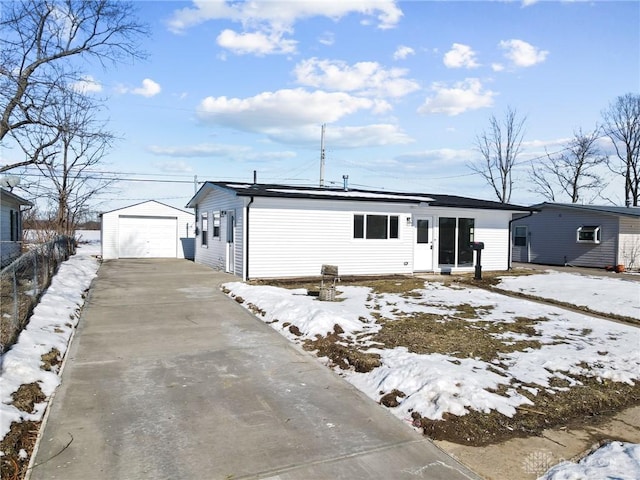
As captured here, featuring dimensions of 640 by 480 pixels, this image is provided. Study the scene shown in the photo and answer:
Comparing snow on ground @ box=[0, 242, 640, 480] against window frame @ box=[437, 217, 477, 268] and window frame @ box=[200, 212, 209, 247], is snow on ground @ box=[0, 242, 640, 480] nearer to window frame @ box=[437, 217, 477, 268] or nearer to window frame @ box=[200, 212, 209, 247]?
window frame @ box=[437, 217, 477, 268]

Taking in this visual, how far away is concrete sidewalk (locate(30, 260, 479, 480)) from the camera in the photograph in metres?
3.38

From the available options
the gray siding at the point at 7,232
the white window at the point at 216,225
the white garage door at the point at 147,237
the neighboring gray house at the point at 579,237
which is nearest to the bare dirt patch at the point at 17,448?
the white window at the point at 216,225

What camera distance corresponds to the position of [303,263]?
15.0 meters

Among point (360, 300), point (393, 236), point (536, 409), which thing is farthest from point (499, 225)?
point (536, 409)

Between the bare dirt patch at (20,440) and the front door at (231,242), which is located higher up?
the front door at (231,242)

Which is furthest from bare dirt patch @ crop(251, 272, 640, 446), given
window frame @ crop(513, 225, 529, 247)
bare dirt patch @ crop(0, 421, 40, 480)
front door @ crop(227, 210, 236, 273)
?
window frame @ crop(513, 225, 529, 247)

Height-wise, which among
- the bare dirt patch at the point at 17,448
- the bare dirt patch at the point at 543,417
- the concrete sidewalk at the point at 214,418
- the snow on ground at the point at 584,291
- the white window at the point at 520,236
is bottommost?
the bare dirt patch at the point at 543,417

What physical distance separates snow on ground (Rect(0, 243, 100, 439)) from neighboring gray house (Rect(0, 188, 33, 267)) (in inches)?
370

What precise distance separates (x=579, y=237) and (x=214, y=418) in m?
22.7

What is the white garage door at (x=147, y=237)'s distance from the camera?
23688mm

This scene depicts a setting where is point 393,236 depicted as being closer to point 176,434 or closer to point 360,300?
point 360,300

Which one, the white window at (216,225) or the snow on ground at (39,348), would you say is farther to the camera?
the white window at (216,225)

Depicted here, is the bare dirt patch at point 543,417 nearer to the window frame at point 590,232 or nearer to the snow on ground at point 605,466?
the snow on ground at point 605,466

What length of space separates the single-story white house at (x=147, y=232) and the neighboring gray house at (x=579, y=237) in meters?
17.1
